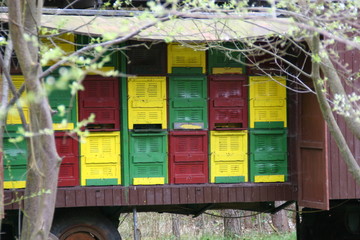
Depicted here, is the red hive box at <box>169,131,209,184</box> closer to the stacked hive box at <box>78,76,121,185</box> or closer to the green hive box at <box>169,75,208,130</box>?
the green hive box at <box>169,75,208,130</box>

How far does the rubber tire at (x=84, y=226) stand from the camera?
9.10 metres

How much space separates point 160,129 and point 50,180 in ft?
12.4

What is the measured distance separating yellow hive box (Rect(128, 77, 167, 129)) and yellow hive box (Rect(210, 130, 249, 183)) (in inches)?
32.2

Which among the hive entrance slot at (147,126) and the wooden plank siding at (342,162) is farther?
the wooden plank siding at (342,162)

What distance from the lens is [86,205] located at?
891 centimetres

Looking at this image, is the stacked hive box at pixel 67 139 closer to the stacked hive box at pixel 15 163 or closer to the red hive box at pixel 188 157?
the stacked hive box at pixel 15 163

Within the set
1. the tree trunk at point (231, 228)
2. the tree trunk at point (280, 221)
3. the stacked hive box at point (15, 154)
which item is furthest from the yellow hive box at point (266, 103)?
the tree trunk at point (280, 221)

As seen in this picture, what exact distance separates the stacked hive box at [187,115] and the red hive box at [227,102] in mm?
115

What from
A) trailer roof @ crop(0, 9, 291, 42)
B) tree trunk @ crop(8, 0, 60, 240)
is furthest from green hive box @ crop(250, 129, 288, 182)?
tree trunk @ crop(8, 0, 60, 240)

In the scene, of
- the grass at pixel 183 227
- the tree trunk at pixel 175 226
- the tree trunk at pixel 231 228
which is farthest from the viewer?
the tree trunk at pixel 175 226

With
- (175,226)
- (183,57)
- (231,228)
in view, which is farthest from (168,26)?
(175,226)

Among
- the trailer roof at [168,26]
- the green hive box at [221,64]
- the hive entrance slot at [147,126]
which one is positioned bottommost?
the hive entrance slot at [147,126]

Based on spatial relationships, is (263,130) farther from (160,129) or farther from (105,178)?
(105,178)

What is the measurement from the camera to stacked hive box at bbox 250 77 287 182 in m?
9.38
